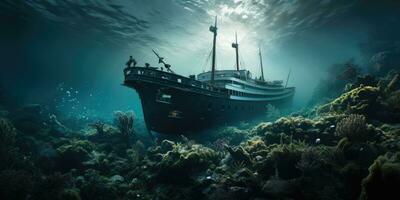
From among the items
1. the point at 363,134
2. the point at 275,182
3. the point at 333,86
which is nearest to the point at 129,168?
the point at 275,182

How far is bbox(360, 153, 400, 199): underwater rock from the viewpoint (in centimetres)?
544

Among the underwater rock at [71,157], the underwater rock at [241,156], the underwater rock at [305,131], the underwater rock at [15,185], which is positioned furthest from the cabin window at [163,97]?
the underwater rock at [15,185]

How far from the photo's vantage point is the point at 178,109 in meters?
18.8

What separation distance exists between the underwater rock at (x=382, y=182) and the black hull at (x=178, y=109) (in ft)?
44.9

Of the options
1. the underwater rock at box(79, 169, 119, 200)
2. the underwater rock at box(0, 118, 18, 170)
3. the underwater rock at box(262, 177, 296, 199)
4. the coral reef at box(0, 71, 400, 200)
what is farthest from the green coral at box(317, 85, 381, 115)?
the underwater rock at box(0, 118, 18, 170)

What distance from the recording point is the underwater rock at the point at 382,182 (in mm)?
5438

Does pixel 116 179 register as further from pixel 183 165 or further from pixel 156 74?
pixel 156 74

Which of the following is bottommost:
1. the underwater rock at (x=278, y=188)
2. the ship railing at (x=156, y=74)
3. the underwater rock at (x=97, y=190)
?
the underwater rock at (x=97, y=190)

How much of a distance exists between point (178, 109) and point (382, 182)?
47.3ft

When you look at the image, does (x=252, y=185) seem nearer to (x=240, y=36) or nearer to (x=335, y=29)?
(x=240, y=36)

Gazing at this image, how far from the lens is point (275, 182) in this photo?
307 inches

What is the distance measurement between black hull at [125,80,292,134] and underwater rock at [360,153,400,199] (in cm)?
1368

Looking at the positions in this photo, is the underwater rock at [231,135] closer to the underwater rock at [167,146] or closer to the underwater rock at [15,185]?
the underwater rock at [167,146]

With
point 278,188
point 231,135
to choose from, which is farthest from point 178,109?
point 278,188
